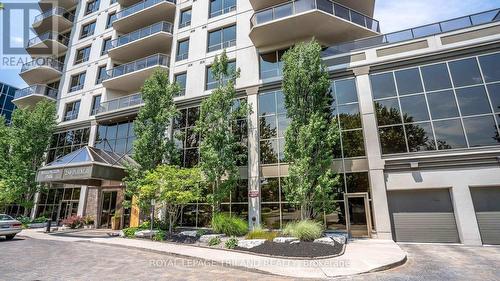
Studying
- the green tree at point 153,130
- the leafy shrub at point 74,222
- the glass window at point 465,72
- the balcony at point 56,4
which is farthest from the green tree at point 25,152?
the glass window at point 465,72

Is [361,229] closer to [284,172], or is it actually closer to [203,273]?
[284,172]

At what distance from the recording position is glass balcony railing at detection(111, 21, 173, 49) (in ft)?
79.4

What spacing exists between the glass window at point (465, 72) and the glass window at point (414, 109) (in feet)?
6.59

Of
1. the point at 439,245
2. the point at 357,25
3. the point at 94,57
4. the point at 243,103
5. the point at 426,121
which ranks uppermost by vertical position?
the point at 94,57

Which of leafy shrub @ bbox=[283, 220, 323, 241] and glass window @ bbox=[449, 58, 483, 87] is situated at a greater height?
glass window @ bbox=[449, 58, 483, 87]

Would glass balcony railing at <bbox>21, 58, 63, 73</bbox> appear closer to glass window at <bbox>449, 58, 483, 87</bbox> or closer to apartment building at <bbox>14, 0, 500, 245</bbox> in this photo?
apartment building at <bbox>14, 0, 500, 245</bbox>

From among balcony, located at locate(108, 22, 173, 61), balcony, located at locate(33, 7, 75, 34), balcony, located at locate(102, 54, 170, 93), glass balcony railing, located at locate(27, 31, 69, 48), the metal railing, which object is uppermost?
balcony, located at locate(33, 7, 75, 34)

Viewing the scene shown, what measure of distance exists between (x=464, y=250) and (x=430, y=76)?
965 centimetres

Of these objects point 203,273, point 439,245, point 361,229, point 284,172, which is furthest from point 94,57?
point 439,245

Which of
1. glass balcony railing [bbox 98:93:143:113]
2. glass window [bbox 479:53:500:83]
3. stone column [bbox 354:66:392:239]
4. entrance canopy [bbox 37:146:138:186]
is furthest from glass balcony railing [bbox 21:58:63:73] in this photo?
glass window [bbox 479:53:500:83]

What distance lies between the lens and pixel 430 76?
15.2 meters

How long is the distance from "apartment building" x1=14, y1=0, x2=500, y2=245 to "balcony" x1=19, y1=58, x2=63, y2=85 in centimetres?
898

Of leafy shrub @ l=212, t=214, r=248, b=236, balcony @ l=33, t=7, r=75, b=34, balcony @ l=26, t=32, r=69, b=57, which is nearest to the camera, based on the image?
leafy shrub @ l=212, t=214, r=248, b=236

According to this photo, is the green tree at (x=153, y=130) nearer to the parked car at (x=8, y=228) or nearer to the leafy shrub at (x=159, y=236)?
the leafy shrub at (x=159, y=236)
